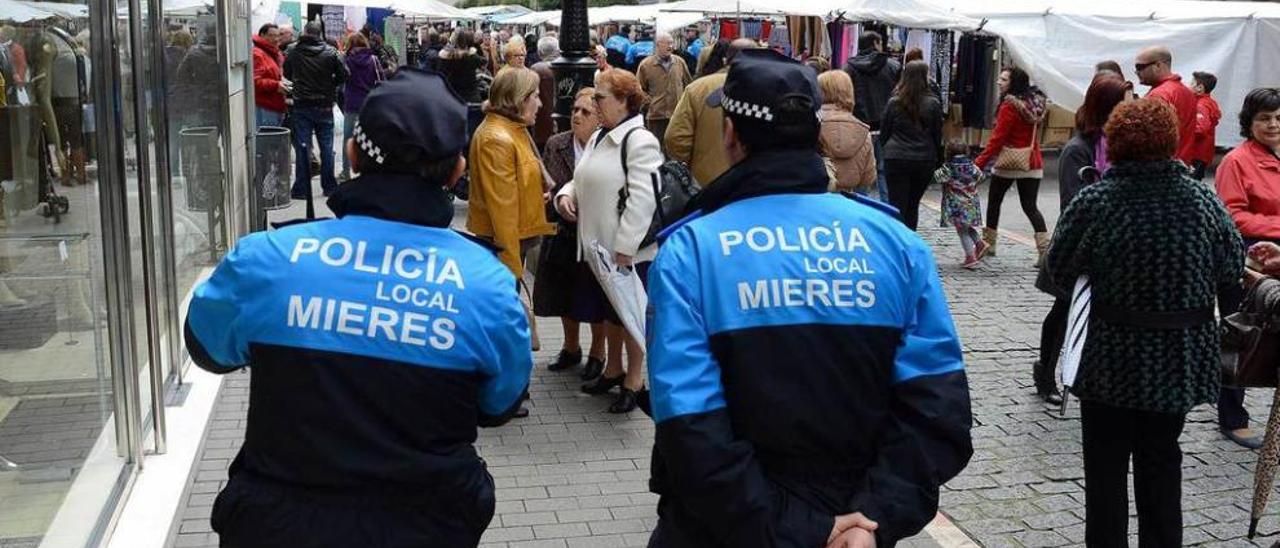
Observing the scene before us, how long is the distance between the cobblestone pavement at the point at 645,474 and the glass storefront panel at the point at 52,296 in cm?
53

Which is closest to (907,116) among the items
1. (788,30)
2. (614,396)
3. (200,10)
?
(614,396)

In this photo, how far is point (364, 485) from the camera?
2.65 m

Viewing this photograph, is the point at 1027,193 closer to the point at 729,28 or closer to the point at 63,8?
the point at 63,8

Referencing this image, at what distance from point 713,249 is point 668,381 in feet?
0.95

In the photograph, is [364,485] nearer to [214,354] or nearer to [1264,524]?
[214,354]

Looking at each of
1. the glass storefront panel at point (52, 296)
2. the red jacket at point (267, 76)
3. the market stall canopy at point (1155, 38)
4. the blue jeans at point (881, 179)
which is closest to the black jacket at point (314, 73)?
the red jacket at point (267, 76)

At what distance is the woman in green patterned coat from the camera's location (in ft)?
14.0

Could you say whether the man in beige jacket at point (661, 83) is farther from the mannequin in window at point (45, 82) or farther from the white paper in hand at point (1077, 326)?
the mannequin in window at point (45, 82)

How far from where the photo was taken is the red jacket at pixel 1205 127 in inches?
505

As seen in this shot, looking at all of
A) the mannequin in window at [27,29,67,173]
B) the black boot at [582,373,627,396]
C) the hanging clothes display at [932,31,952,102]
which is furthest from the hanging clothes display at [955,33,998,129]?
the mannequin in window at [27,29,67,173]

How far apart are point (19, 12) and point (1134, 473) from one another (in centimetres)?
388

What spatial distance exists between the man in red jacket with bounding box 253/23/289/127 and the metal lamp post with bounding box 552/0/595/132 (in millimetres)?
2778

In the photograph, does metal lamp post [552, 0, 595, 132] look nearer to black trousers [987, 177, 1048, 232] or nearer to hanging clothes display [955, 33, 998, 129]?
black trousers [987, 177, 1048, 232]

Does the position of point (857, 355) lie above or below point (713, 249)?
below
